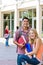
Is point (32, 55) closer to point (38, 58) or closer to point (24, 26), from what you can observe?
point (38, 58)

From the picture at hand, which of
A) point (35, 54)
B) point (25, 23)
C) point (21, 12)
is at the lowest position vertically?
point (35, 54)

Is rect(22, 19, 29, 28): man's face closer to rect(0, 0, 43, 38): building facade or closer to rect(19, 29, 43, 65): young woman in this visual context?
rect(19, 29, 43, 65): young woman

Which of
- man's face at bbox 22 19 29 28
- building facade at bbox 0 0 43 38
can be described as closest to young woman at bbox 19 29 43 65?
man's face at bbox 22 19 29 28

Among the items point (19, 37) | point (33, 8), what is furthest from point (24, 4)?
point (19, 37)

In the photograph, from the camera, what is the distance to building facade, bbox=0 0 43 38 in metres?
34.3

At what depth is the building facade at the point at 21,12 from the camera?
34.3 metres

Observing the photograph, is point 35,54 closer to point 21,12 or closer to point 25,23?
point 25,23

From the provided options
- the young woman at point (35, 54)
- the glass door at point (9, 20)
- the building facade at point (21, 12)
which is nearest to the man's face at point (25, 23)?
the young woman at point (35, 54)

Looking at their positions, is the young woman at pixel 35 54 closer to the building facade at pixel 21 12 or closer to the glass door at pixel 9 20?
the building facade at pixel 21 12

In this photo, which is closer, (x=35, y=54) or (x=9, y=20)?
(x=35, y=54)

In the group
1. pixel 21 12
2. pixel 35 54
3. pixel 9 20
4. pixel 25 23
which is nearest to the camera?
pixel 35 54

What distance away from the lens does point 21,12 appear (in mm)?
39625

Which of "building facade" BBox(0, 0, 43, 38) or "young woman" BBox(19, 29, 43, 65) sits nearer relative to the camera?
"young woman" BBox(19, 29, 43, 65)

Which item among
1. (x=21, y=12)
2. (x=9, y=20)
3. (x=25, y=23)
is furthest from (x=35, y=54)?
(x=9, y=20)
